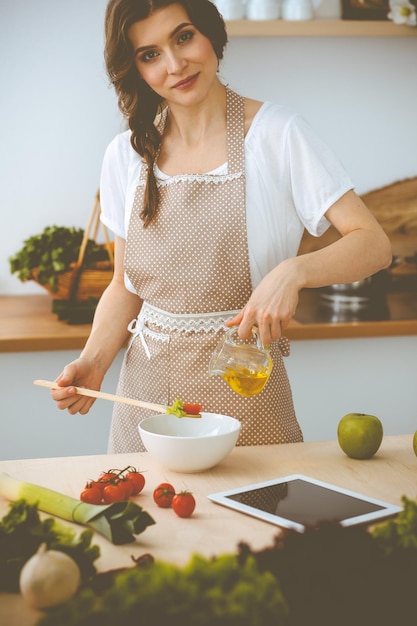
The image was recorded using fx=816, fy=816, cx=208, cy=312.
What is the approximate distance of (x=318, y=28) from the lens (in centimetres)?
304

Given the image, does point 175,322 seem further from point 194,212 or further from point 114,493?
point 114,493

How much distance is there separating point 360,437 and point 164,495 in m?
0.39

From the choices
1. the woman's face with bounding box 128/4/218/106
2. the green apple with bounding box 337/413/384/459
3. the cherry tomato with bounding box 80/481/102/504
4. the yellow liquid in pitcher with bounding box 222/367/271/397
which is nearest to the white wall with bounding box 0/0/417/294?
the woman's face with bounding box 128/4/218/106

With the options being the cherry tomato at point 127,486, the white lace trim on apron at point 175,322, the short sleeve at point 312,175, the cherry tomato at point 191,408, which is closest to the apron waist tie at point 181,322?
the white lace trim on apron at point 175,322

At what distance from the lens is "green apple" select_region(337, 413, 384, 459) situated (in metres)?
1.42

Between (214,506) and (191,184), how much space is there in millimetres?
840

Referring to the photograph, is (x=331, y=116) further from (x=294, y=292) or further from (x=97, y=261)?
(x=294, y=292)

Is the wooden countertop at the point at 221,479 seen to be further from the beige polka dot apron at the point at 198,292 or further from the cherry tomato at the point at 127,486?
the beige polka dot apron at the point at 198,292

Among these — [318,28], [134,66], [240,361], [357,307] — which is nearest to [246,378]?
[240,361]

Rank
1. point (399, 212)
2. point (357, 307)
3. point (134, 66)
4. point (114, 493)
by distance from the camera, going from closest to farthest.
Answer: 1. point (114, 493)
2. point (134, 66)
3. point (357, 307)
4. point (399, 212)

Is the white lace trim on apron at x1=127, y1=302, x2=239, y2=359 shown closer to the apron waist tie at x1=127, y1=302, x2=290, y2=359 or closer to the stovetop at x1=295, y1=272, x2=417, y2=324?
the apron waist tie at x1=127, y1=302, x2=290, y2=359

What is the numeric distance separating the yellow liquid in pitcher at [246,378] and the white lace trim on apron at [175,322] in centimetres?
35

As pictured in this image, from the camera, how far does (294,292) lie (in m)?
1.44

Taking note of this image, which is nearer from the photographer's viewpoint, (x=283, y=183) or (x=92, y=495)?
(x=92, y=495)
